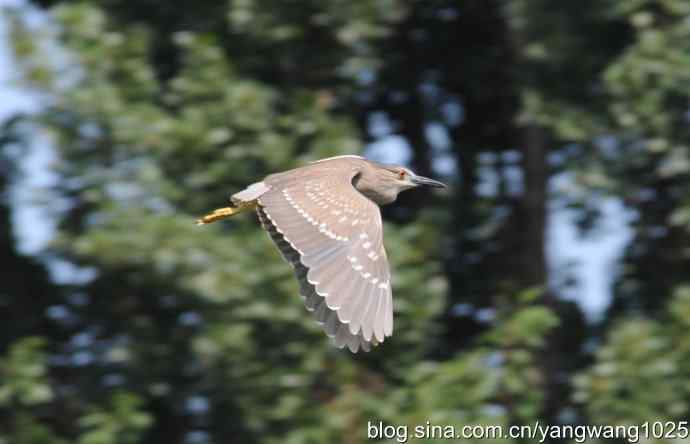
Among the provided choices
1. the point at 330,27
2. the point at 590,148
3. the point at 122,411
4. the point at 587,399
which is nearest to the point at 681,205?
the point at 590,148

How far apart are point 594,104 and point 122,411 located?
281cm

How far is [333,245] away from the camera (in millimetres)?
5348

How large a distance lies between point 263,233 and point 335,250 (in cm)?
196

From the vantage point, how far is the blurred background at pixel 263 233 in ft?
23.9

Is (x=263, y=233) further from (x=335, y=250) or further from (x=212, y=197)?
(x=335, y=250)

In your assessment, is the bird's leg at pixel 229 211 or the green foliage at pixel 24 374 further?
the green foliage at pixel 24 374

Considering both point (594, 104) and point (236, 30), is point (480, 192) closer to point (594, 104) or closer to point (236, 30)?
point (594, 104)

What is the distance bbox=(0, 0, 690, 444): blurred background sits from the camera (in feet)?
23.9

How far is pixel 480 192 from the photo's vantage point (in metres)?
8.51

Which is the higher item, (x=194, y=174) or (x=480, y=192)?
(x=480, y=192)

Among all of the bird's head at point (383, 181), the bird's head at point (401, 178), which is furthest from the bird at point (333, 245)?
the bird's head at point (401, 178)

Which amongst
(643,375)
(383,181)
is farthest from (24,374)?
(643,375)

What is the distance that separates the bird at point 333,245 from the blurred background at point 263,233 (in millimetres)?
1301

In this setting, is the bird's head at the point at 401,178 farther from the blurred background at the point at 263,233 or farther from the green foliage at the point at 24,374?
the green foliage at the point at 24,374
